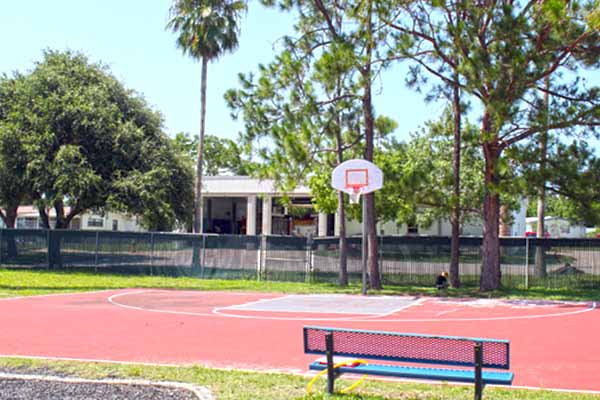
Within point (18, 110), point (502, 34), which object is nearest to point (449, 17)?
point (502, 34)

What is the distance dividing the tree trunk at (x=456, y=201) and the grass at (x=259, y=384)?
46.5ft

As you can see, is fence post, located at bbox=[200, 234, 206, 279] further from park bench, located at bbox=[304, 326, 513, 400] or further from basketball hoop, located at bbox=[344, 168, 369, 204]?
park bench, located at bbox=[304, 326, 513, 400]

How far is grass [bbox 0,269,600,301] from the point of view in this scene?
69.4 feet

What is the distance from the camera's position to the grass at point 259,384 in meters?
7.33

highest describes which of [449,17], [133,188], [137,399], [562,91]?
[449,17]

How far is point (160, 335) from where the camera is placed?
40.3 feet

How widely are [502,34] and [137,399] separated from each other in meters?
15.0

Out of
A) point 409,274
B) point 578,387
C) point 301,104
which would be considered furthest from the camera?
point 409,274

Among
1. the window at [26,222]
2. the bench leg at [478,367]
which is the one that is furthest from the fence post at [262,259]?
the window at [26,222]

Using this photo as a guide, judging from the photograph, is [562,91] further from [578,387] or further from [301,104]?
[578,387]

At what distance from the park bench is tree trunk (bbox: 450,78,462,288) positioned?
581 inches

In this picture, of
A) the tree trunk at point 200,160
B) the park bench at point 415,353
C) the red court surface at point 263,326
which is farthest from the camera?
the tree trunk at point 200,160

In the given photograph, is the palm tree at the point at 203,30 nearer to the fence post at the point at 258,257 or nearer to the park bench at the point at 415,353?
the fence post at the point at 258,257

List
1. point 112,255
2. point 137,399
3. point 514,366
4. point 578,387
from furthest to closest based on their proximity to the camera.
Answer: point 112,255
point 514,366
point 578,387
point 137,399
